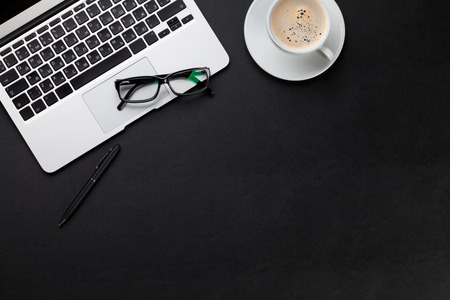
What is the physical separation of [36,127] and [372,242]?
666mm

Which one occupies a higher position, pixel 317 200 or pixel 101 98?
pixel 101 98

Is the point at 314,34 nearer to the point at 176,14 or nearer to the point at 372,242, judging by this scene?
the point at 176,14

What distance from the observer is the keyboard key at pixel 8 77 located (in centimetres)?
88

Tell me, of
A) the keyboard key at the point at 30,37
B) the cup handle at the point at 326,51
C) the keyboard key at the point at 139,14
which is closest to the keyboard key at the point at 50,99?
the keyboard key at the point at 30,37

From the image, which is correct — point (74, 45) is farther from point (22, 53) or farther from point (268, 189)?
point (268, 189)

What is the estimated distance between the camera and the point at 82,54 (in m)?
0.89

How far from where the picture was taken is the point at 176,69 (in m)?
0.89

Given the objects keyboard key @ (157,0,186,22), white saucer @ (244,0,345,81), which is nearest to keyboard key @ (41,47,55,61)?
keyboard key @ (157,0,186,22)

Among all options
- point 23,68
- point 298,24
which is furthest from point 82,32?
point 298,24

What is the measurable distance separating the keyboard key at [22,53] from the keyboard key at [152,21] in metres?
0.23

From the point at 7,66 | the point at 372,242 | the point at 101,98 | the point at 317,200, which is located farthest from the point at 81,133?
the point at 372,242

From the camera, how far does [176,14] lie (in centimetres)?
89

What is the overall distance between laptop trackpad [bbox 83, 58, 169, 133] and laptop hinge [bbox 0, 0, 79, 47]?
158 mm

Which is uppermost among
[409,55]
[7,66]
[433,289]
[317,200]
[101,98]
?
[7,66]
